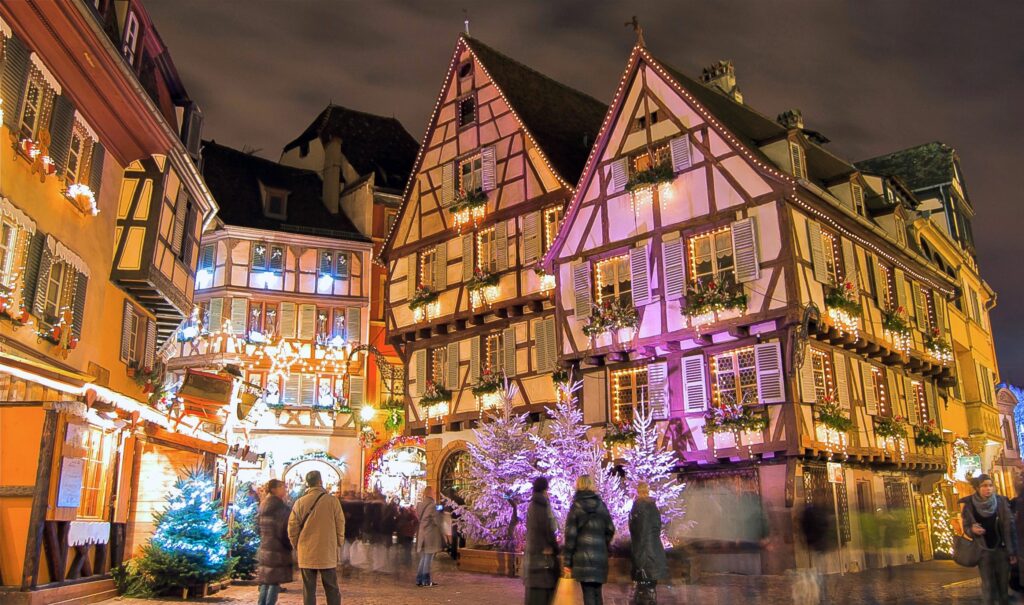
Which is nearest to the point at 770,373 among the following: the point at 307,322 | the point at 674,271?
the point at 674,271

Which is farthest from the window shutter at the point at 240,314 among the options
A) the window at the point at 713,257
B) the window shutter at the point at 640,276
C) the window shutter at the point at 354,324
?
the window at the point at 713,257

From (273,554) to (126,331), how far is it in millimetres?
9311

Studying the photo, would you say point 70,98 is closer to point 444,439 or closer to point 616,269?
point 616,269

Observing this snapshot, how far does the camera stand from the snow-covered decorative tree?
752 inches

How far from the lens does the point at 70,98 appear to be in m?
14.4

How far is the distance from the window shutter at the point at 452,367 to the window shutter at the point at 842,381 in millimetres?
10987

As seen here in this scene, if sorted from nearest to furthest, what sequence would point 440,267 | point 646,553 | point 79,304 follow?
point 646,553 → point 79,304 → point 440,267

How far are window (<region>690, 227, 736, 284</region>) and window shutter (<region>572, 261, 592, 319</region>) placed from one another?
2944 millimetres

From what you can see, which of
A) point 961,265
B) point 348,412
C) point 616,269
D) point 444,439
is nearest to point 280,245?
point 348,412

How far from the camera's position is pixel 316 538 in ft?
31.5

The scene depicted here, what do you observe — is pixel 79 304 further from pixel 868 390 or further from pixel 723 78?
pixel 723 78

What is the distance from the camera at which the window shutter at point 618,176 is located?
22.5 m

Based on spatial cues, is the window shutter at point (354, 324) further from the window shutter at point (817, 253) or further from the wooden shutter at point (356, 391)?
the window shutter at point (817, 253)

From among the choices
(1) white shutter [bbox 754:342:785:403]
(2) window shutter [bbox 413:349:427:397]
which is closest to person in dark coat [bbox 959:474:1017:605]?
(1) white shutter [bbox 754:342:785:403]
